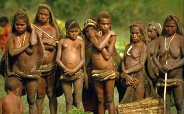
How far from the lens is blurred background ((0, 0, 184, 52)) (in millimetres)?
31406

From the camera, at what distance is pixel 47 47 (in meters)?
12.1

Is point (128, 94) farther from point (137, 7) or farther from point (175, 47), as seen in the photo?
point (137, 7)

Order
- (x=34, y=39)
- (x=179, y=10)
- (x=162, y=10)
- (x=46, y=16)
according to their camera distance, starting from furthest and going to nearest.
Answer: (x=162, y=10)
(x=179, y=10)
(x=46, y=16)
(x=34, y=39)

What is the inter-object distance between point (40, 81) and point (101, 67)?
1.04 meters

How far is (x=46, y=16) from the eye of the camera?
1215 centimetres

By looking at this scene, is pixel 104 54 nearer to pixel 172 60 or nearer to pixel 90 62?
pixel 90 62

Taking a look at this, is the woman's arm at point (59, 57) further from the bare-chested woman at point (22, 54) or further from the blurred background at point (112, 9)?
the blurred background at point (112, 9)

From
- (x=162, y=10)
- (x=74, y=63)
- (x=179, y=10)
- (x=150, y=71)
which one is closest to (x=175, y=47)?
(x=150, y=71)

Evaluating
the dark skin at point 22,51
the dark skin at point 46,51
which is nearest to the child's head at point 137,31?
the dark skin at point 46,51

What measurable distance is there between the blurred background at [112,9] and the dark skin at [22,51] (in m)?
19.4

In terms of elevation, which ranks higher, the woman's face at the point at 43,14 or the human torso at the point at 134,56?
the woman's face at the point at 43,14

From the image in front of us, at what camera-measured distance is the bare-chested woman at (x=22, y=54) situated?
11.4 metres

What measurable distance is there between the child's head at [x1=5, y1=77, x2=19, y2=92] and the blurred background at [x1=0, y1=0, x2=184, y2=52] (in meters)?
19.7

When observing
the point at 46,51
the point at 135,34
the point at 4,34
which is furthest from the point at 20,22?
the point at 4,34
